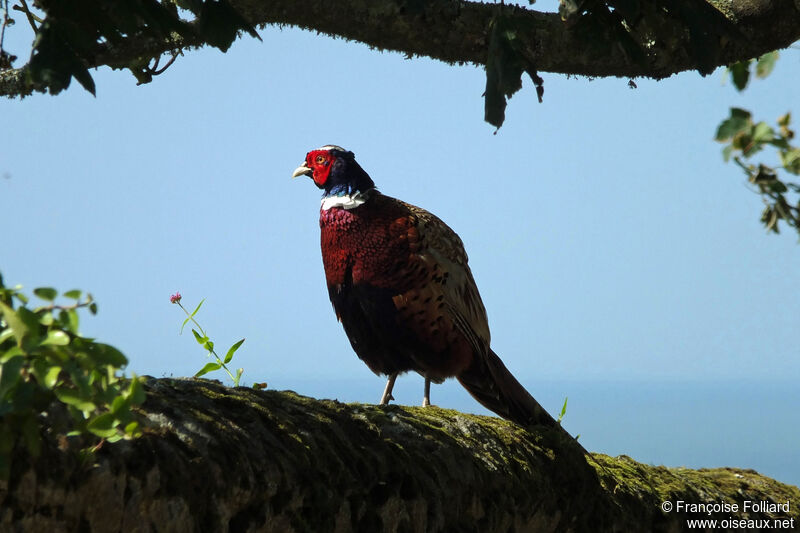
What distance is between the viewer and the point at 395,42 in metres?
3.17

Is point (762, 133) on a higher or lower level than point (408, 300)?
higher

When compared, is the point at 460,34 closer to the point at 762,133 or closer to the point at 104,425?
the point at 762,133

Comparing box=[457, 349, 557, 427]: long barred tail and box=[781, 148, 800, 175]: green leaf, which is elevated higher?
box=[781, 148, 800, 175]: green leaf

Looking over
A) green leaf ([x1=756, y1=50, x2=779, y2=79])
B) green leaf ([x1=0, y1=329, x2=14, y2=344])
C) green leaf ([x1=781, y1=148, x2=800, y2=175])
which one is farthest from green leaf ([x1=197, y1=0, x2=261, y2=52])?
green leaf ([x1=756, y1=50, x2=779, y2=79])

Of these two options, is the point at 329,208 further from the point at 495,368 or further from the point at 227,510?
the point at 227,510

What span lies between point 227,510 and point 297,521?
0.22 metres

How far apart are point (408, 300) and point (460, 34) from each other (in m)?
1.14

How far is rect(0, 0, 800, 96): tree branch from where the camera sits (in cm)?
308

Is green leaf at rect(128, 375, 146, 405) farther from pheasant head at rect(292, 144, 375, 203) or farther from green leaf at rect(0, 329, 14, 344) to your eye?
pheasant head at rect(292, 144, 375, 203)

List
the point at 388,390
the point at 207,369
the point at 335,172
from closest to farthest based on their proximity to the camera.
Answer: the point at 207,369, the point at 388,390, the point at 335,172

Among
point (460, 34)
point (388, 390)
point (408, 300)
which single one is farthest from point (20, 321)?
point (388, 390)

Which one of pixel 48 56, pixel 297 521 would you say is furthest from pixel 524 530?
pixel 48 56

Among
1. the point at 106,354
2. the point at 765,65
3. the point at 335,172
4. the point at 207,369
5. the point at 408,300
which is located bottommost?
the point at 106,354

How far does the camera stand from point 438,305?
12.2ft
